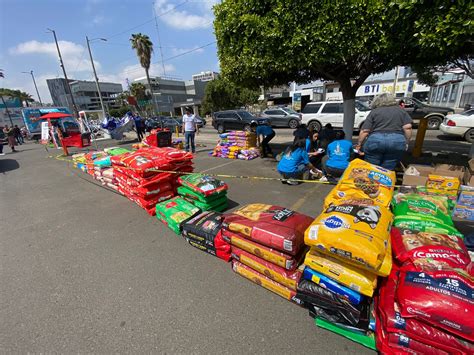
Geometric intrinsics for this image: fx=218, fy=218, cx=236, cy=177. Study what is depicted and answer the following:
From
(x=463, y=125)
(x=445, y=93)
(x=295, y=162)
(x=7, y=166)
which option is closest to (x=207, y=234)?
(x=295, y=162)

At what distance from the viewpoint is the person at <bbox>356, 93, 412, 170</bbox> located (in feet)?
11.9

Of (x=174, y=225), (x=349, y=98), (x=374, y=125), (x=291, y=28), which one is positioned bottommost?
(x=174, y=225)

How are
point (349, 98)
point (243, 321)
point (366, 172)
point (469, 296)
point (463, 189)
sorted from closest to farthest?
point (469, 296)
point (243, 321)
point (366, 172)
point (463, 189)
point (349, 98)

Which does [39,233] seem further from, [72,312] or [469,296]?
[469,296]

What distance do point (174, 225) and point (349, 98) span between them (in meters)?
6.52

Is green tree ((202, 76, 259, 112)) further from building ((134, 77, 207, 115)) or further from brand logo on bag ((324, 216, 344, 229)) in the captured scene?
brand logo on bag ((324, 216, 344, 229))

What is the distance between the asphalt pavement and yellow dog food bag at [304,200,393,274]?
779 millimetres

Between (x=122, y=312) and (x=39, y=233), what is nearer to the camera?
(x=122, y=312)

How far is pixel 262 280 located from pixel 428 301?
1.41 metres

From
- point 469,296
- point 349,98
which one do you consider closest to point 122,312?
point 469,296

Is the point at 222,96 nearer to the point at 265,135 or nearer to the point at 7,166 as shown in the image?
the point at 7,166

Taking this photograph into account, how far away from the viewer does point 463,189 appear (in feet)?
10.9

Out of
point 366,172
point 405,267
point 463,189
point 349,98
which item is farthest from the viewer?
point 349,98

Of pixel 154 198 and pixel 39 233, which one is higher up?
pixel 154 198
